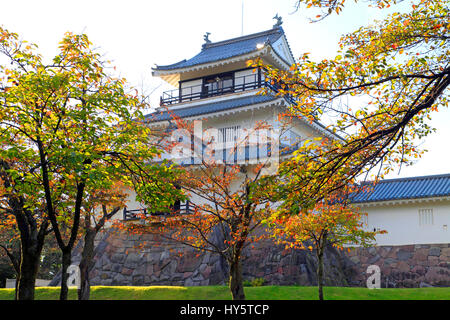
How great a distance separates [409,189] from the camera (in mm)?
23000

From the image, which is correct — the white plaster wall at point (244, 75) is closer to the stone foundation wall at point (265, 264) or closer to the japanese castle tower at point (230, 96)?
the japanese castle tower at point (230, 96)

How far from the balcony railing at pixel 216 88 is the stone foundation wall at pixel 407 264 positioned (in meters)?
11.3

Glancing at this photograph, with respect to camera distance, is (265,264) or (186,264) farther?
(186,264)

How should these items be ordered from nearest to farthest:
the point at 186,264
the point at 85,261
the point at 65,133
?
the point at 65,133 → the point at 85,261 → the point at 186,264

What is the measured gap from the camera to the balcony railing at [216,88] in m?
26.6

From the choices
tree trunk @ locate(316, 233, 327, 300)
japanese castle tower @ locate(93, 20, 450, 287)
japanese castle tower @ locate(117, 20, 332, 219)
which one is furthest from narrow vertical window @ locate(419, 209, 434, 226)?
tree trunk @ locate(316, 233, 327, 300)

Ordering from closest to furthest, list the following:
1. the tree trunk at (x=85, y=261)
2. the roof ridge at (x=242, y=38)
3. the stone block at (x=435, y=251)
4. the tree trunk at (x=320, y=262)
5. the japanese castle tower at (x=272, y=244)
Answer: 1. the tree trunk at (x=320, y=262)
2. the tree trunk at (x=85, y=261)
3. the japanese castle tower at (x=272, y=244)
4. the stone block at (x=435, y=251)
5. the roof ridge at (x=242, y=38)

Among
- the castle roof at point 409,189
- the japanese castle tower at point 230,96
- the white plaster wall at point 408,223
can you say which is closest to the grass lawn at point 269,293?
the white plaster wall at point 408,223

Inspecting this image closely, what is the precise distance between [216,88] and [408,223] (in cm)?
1402

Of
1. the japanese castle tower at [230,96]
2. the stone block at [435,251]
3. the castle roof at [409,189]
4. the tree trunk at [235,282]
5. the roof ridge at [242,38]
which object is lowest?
the tree trunk at [235,282]

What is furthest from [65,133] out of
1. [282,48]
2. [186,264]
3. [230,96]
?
[282,48]

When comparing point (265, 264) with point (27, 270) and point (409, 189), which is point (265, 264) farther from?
point (27, 270)

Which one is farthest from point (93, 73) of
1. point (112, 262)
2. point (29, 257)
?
point (112, 262)

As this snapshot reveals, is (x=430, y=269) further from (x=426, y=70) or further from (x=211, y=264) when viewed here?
(x=426, y=70)
